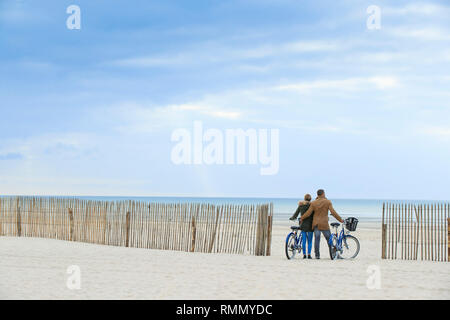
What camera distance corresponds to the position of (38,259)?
11.5m

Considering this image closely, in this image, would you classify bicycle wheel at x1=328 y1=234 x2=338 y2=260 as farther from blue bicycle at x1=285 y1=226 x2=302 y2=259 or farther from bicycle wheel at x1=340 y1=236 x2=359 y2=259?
blue bicycle at x1=285 y1=226 x2=302 y2=259

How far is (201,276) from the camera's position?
30.3 feet

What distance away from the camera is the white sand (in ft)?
25.1

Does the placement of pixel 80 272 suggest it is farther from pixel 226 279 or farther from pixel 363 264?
pixel 363 264

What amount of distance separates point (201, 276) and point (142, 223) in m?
5.08

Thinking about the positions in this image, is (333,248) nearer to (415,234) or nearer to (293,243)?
(293,243)

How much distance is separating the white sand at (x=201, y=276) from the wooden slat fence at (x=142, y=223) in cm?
63

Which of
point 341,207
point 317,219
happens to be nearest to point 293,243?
point 317,219

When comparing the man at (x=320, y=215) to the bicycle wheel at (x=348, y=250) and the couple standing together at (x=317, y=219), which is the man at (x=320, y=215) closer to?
the couple standing together at (x=317, y=219)

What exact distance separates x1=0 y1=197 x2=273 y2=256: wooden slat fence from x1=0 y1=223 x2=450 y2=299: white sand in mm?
631

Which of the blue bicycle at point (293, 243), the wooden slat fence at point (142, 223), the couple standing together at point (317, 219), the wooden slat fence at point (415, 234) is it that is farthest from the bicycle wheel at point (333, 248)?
the wooden slat fence at point (142, 223)
